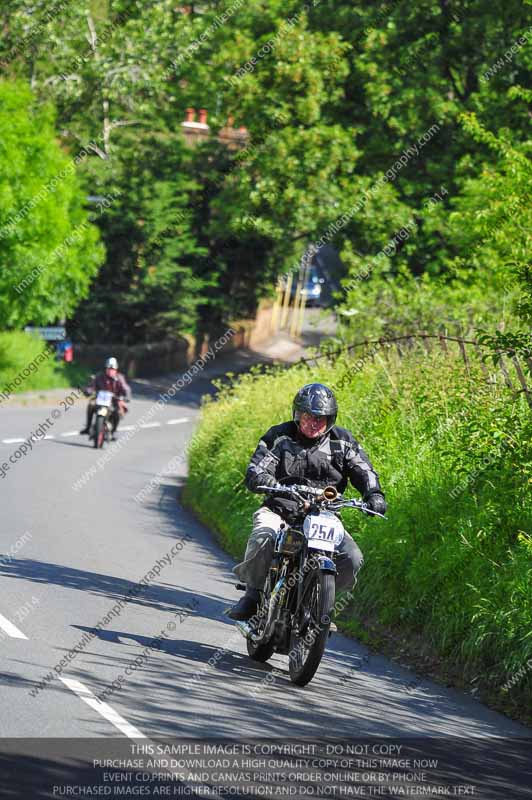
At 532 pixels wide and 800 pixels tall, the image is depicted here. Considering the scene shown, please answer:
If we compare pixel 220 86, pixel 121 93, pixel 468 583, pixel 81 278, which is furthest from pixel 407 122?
pixel 468 583

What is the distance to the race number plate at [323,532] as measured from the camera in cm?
887

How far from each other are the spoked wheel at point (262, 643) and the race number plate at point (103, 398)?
643 inches

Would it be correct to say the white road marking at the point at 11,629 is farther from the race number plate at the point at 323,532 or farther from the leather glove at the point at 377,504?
the leather glove at the point at 377,504

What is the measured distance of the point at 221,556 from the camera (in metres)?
15.3

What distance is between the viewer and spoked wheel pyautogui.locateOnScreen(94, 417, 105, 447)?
1033 inches

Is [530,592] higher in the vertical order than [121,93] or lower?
lower

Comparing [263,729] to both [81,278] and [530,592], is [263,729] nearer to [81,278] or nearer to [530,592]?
[530,592]

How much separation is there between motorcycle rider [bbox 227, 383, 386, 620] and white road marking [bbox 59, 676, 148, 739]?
1715 mm

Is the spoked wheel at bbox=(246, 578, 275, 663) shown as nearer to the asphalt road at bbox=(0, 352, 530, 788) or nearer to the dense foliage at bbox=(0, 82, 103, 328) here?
the asphalt road at bbox=(0, 352, 530, 788)

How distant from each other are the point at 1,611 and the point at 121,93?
38.9 meters

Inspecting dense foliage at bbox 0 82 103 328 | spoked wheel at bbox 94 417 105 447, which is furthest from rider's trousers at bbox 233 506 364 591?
dense foliage at bbox 0 82 103 328

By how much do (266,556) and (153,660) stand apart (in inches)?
41.2

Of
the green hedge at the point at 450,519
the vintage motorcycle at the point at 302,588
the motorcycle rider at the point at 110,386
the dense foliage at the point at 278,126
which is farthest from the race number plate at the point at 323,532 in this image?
the dense foliage at the point at 278,126

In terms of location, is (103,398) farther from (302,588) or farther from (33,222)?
(302,588)
